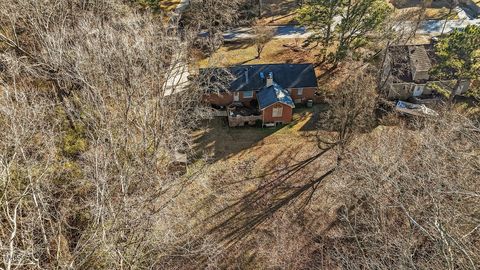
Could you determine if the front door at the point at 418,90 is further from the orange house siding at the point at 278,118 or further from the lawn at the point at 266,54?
the orange house siding at the point at 278,118

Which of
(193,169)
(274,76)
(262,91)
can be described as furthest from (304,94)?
(193,169)

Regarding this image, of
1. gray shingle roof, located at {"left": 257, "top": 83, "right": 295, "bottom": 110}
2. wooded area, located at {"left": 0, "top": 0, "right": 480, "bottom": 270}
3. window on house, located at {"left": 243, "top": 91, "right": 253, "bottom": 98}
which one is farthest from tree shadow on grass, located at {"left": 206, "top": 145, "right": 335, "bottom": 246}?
window on house, located at {"left": 243, "top": 91, "right": 253, "bottom": 98}

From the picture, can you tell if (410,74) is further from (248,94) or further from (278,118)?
(248,94)

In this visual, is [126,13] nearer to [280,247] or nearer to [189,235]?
[189,235]

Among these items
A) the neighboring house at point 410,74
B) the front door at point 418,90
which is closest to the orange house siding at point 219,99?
the neighboring house at point 410,74

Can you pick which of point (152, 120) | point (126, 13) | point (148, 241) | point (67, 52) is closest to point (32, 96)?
point (67, 52)

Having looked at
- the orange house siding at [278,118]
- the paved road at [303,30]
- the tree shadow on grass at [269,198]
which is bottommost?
the tree shadow on grass at [269,198]
